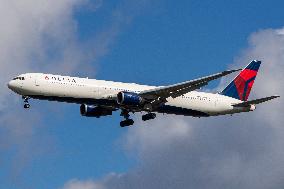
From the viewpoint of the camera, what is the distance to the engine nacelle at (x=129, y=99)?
96.0 meters

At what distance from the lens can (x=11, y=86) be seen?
93.6m

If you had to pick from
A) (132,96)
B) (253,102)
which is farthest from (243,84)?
(132,96)

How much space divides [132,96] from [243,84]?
A: 2498cm

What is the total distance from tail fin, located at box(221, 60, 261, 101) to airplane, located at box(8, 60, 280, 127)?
5.8 inches

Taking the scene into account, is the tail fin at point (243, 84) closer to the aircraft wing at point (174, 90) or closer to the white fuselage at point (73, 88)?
the white fuselage at point (73, 88)

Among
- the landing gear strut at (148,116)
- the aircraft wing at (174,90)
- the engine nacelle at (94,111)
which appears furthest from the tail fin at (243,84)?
the engine nacelle at (94,111)

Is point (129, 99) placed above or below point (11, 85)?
below

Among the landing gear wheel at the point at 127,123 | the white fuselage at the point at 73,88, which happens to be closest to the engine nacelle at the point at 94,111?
the landing gear wheel at the point at 127,123

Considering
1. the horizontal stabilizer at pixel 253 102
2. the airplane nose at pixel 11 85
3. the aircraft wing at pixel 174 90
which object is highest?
the airplane nose at pixel 11 85

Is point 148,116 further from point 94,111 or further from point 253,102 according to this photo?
point 253,102

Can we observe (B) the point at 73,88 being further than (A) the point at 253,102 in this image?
No

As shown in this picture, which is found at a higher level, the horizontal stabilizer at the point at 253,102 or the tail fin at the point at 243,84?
the tail fin at the point at 243,84

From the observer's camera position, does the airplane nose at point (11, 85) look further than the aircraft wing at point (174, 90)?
No

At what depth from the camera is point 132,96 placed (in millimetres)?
96938
